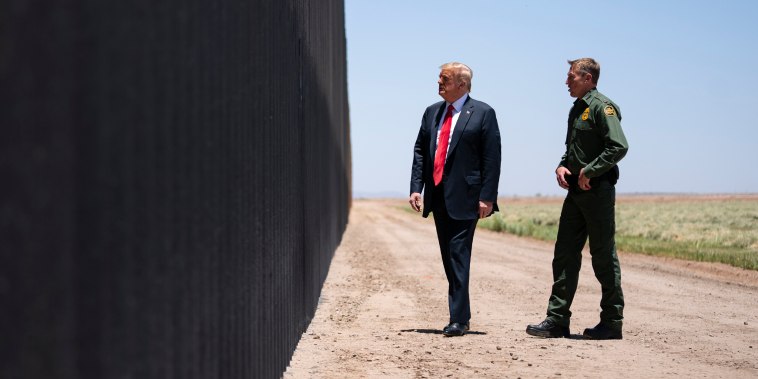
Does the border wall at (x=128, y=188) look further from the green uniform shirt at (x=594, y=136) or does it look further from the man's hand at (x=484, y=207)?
the green uniform shirt at (x=594, y=136)

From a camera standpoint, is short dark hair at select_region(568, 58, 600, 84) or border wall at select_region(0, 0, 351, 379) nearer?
border wall at select_region(0, 0, 351, 379)

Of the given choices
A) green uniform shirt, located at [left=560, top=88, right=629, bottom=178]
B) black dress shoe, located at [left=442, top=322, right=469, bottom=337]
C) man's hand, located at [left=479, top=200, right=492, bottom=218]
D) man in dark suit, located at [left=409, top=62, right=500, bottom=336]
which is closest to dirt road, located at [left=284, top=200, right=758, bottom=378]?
black dress shoe, located at [left=442, top=322, right=469, bottom=337]

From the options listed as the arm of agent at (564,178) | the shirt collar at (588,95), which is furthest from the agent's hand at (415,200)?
the shirt collar at (588,95)

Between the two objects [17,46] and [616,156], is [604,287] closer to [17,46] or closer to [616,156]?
[616,156]

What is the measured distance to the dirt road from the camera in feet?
17.7

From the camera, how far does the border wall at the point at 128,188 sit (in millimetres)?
1440

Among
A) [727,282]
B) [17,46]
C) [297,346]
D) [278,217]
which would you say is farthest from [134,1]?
[727,282]

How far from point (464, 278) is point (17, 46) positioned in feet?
17.7

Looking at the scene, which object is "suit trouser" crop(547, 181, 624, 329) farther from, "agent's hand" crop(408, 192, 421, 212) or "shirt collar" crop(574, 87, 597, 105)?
"agent's hand" crop(408, 192, 421, 212)

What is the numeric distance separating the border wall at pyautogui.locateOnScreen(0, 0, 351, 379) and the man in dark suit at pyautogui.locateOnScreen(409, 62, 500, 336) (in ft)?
9.63

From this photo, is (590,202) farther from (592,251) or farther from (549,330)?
(549,330)

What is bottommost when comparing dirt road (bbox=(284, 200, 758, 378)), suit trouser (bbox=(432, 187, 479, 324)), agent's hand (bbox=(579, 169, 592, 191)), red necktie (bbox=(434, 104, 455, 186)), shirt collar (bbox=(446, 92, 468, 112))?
dirt road (bbox=(284, 200, 758, 378))

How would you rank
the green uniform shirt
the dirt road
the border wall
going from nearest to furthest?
the border wall < the dirt road < the green uniform shirt

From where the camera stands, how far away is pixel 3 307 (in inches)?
54.7
